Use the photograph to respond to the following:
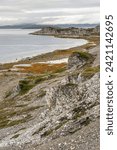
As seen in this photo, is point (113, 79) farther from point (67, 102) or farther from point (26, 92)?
point (26, 92)

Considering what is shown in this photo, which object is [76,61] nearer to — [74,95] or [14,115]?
[14,115]

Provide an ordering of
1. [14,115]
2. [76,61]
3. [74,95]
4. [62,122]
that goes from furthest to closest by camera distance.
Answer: [76,61], [14,115], [74,95], [62,122]

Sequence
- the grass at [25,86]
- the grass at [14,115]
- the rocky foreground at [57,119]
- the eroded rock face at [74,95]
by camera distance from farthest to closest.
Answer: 1. the grass at [25,86]
2. the grass at [14,115]
3. the eroded rock face at [74,95]
4. the rocky foreground at [57,119]

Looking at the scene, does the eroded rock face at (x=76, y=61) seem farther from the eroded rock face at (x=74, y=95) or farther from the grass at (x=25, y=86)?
the eroded rock face at (x=74, y=95)

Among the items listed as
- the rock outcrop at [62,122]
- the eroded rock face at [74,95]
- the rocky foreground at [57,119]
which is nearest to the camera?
the rock outcrop at [62,122]

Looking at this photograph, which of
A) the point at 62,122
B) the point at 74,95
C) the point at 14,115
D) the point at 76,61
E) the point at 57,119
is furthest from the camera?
the point at 76,61

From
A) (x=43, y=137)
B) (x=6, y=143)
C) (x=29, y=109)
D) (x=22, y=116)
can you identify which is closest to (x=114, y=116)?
(x=43, y=137)

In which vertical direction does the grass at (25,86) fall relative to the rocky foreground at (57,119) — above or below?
below

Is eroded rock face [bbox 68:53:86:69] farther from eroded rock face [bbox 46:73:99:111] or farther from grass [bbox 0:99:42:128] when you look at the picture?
eroded rock face [bbox 46:73:99:111]

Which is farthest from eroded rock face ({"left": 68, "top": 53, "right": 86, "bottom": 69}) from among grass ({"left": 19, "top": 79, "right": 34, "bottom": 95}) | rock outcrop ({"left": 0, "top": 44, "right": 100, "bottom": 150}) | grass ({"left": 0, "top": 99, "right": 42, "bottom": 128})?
rock outcrop ({"left": 0, "top": 44, "right": 100, "bottom": 150})

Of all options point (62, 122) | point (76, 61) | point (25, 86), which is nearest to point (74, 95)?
point (62, 122)

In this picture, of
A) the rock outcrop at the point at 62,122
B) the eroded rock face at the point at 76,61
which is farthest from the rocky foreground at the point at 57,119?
the eroded rock face at the point at 76,61
